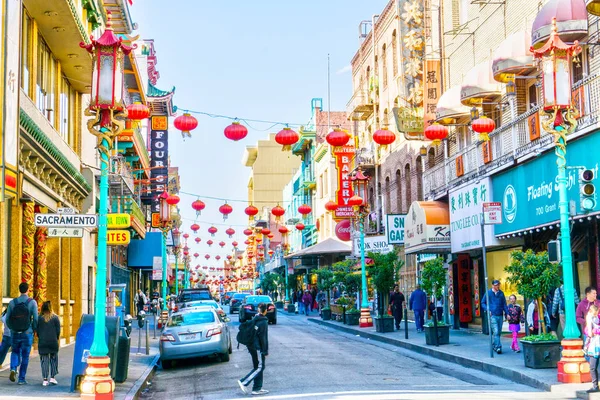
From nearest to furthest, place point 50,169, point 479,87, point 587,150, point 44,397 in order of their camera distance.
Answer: point 44,397
point 587,150
point 50,169
point 479,87

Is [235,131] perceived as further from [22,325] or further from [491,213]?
[22,325]

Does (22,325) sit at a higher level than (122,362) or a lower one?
higher

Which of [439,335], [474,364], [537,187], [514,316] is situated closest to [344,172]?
[439,335]

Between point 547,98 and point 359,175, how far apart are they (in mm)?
22214

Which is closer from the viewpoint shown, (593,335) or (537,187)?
(593,335)

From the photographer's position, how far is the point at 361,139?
52.4m

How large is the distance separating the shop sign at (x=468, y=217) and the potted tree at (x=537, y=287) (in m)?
7.27

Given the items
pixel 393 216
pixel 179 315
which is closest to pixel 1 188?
pixel 179 315

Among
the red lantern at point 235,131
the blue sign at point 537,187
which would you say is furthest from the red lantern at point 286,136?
the blue sign at point 537,187

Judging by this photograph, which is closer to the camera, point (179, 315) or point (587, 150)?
point (587, 150)

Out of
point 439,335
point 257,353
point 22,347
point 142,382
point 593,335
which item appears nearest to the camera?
point 593,335

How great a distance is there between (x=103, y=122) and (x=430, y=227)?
18.2 m

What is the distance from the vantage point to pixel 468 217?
91.8ft

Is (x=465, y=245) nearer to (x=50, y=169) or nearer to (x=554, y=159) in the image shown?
(x=554, y=159)
